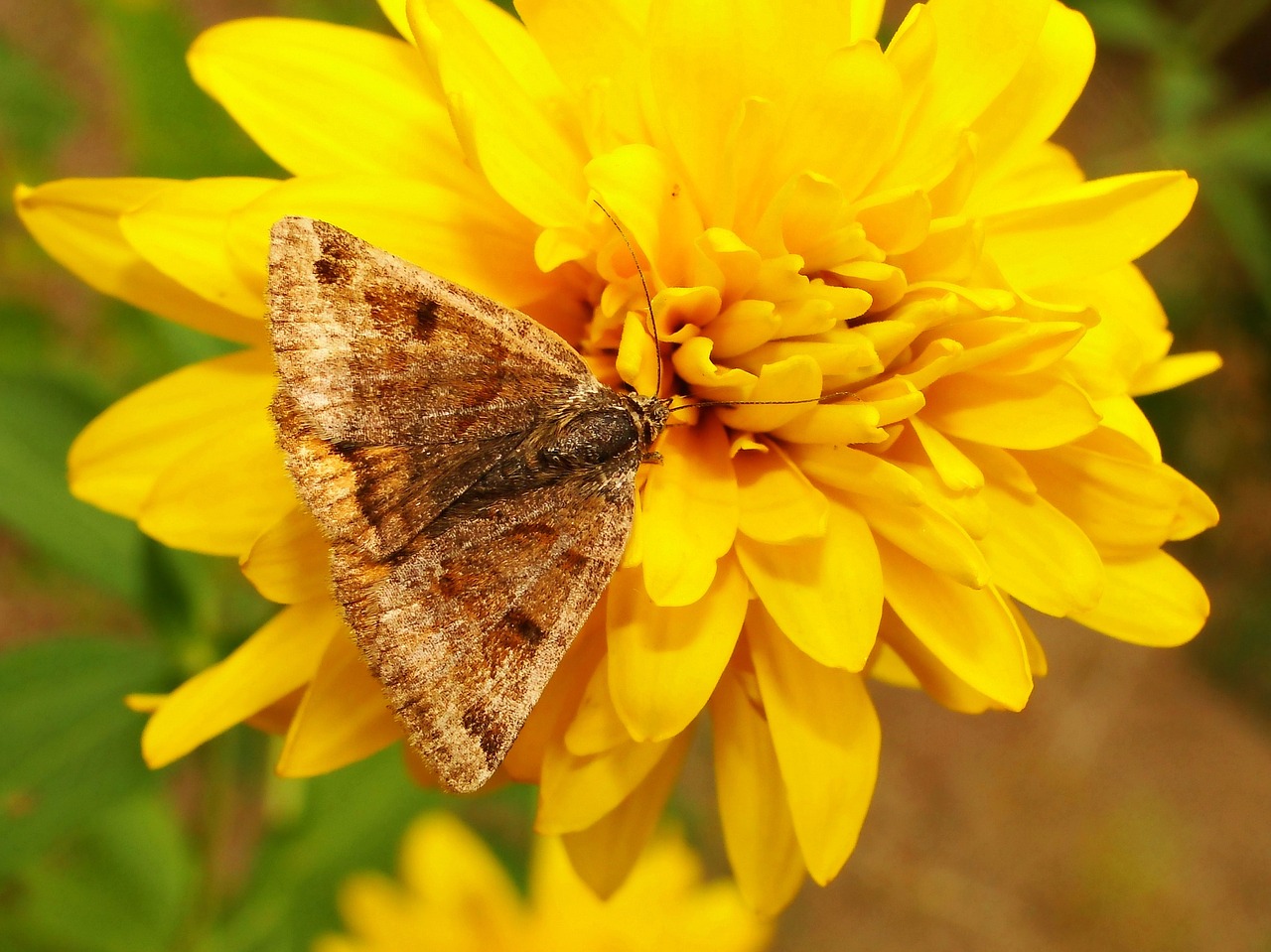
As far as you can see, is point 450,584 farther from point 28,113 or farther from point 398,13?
point 28,113

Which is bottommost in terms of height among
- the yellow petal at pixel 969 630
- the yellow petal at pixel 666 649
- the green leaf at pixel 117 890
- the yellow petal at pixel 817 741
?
the green leaf at pixel 117 890

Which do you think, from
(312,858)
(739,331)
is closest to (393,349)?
(739,331)

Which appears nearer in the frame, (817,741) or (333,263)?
(333,263)

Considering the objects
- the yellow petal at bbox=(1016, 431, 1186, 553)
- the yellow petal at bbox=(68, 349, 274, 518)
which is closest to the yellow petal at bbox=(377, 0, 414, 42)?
the yellow petal at bbox=(68, 349, 274, 518)

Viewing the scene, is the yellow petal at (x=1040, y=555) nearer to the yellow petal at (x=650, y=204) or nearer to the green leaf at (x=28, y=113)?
the yellow petal at (x=650, y=204)

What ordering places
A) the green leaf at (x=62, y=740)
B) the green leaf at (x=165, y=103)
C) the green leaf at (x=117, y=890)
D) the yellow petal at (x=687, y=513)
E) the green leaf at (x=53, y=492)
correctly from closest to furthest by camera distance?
the yellow petal at (x=687, y=513), the green leaf at (x=62, y=740), the green leaf at (x=53, y=492), the green leaf at (x=165, y=103), the green leaf at (x=117, y=890)

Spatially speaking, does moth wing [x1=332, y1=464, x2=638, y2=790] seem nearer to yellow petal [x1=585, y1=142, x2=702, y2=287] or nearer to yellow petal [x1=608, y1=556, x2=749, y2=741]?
yellow petal [x1=608, y1=556, x2=749, y2=741]

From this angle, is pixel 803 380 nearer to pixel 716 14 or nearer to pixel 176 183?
pixel 716 14

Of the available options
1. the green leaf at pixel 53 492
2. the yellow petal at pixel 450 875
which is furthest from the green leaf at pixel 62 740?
the yellow petal at pixel 450 875
